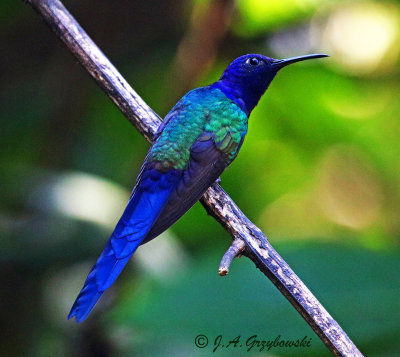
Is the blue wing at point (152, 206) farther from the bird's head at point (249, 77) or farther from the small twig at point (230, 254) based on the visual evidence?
the bird's head at point (249, 77)

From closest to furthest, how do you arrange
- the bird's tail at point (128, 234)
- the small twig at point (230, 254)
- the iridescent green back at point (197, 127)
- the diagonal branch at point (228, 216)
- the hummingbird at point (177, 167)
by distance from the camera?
the small twig at point (230, 254) → the diagonal branch at point (228, 216) → the bird's tail at point (128, 234) → the hummingbird at point (177, 167) → the iridescent green back at point (197, 127)

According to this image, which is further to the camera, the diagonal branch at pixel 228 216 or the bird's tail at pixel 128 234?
the bird's tail at pixel 128 234

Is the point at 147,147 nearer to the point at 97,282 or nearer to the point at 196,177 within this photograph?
the point at 196,177

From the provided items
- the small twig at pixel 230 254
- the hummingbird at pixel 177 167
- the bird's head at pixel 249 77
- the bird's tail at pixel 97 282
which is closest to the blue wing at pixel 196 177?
the hummingbird at pixel 177 167

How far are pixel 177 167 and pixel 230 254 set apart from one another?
2.30 feet

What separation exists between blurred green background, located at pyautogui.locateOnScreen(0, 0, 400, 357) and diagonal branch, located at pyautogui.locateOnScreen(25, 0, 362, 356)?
460mm

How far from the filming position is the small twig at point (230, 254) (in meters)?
1.96

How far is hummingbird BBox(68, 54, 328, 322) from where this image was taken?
2.31 m

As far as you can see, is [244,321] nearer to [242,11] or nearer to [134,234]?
[134,234]

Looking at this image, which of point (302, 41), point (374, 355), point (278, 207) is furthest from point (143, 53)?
point (374, 355)

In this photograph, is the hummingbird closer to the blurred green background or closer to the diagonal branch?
the diagonal branch

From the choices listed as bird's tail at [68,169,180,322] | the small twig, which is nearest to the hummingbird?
bird's tail at [68,169,180,322]

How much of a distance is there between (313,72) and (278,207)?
2.87 ft

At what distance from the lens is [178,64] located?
362cm
